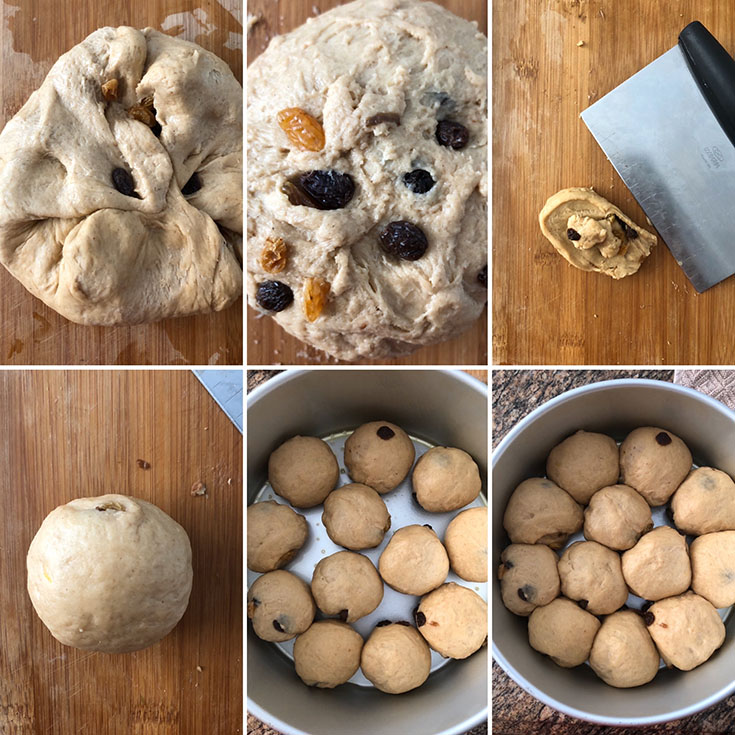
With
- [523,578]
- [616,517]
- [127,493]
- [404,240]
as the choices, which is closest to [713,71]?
[404,240]

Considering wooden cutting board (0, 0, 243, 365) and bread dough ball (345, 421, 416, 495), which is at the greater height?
wooden cutting board (0, 0, 243, 365)

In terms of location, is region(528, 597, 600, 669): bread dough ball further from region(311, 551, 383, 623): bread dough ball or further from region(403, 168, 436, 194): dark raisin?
region(403, 168, 436, 194): dark raisin

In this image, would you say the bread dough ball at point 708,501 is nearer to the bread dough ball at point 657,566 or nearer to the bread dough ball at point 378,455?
the bread dough ball at point 657,566

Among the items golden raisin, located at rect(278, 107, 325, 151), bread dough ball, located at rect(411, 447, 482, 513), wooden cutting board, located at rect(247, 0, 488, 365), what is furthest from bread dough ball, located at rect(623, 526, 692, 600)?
golden raisin, located at rect(278, 107, 325, 151)

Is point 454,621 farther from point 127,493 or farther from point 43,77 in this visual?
point 43,77

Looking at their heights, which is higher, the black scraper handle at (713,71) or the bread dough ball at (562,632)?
the black scraper handle at (713,71)

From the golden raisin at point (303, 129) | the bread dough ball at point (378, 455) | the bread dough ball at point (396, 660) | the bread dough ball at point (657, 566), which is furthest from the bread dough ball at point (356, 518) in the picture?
the golden raisin at point (303, 129)
